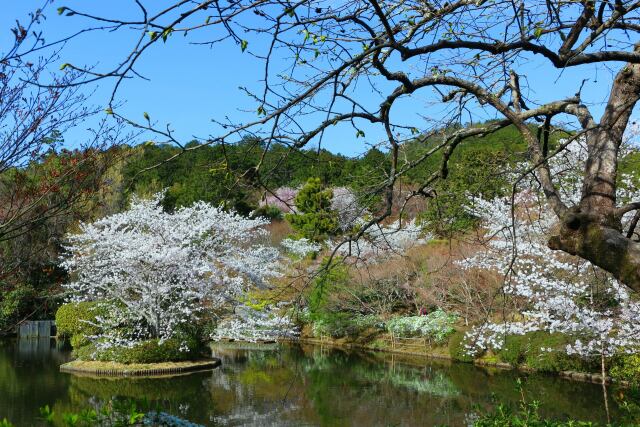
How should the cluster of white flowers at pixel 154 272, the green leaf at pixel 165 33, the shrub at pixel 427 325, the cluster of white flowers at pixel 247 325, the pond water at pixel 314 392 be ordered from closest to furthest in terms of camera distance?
the green leaf at pixel 165 33, the pond water at pixel 314 392, the cluster of white flowers at pixel 154 272, the cluster of white flowers at pixel 247 325, the shrub at pixel 427 325

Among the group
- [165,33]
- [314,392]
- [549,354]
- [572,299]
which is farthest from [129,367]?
[165,33]

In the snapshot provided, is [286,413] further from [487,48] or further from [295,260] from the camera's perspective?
[295,260]

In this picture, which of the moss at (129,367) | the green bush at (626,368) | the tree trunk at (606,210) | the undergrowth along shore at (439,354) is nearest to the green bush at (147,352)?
the moss at (129,367)

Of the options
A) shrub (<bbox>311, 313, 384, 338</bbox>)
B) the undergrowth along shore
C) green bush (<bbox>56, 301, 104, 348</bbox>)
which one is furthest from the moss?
shrub (<bbox>311, 313, 384, 338</bbox>)

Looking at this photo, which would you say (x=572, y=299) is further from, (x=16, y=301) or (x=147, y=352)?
(x=16, y=301)

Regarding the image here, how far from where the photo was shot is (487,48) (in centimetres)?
274

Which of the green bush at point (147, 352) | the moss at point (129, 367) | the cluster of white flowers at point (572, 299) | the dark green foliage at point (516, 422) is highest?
the cluster of white flowers at point (572, 299)

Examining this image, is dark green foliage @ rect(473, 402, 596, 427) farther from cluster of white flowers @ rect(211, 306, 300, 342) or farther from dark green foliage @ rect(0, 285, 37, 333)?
dark green foliage @ rect(0, 285, 37, 333)

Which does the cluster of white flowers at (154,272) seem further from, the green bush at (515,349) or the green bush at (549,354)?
the green bush at (549,354)

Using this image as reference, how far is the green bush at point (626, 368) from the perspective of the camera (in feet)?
31.6

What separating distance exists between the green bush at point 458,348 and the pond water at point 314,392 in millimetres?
384

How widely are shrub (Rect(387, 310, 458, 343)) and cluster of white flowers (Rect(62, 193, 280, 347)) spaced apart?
4.81m

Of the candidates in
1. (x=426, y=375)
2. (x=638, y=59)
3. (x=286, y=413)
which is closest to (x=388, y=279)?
(x=426, y=375)

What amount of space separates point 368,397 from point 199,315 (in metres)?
5.33
